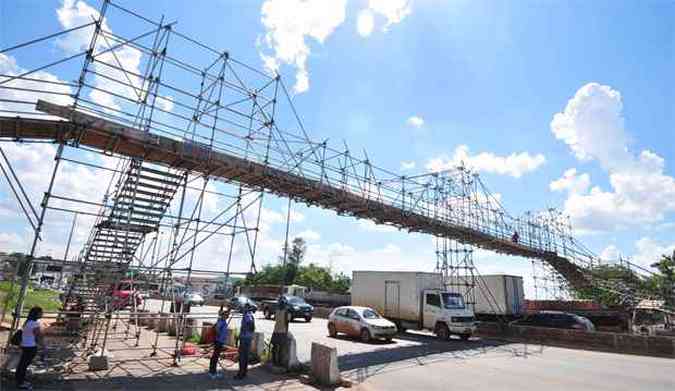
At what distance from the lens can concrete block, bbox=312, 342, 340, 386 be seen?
27.8 feet

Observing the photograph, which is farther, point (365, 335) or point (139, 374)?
point (365, 335)

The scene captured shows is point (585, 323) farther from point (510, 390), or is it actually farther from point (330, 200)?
point (330, 200)

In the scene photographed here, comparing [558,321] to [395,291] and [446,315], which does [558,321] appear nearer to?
[446,315]

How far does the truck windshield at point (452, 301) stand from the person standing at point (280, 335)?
11.0 metres

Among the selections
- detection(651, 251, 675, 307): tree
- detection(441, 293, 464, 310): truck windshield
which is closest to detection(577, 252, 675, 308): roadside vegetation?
detection(651, 251, 675, 307): tree

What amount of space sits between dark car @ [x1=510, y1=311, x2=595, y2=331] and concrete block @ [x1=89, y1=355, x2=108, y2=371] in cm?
1938

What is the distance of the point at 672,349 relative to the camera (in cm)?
1485

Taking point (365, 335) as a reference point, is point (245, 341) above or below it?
above

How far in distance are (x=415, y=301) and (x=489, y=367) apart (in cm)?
834

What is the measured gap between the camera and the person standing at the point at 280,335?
32.3 ft

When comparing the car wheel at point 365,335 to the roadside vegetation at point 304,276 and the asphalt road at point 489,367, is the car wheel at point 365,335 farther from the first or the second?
the roadside vegetation at point 304,276

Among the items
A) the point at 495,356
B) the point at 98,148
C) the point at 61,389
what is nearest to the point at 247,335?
the point at 61,389

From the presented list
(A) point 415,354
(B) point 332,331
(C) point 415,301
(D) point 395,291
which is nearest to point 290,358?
(A) point 415,354

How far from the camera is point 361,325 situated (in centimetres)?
1639
